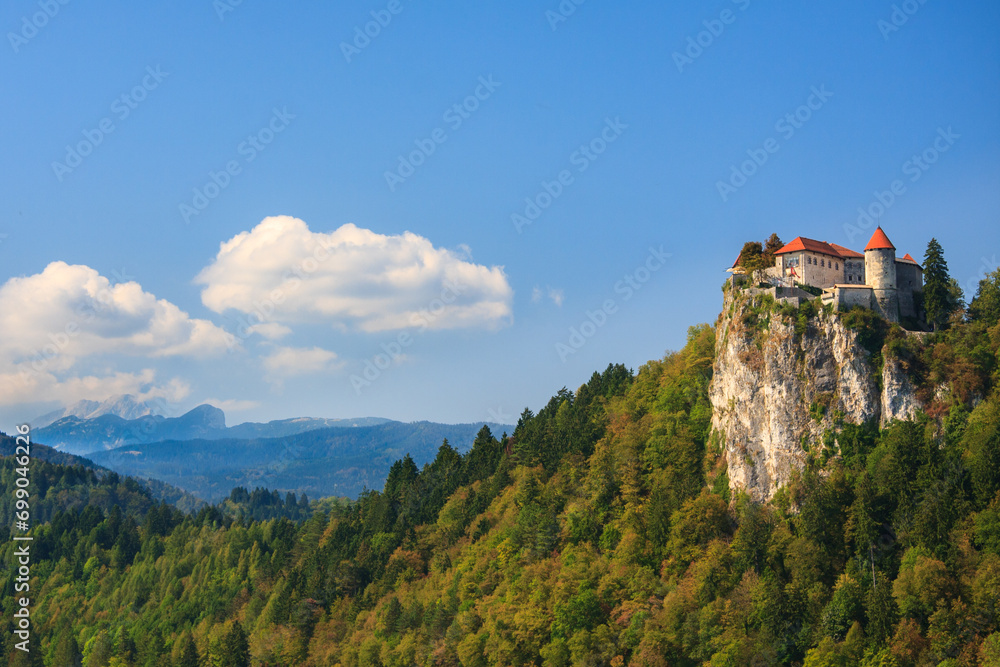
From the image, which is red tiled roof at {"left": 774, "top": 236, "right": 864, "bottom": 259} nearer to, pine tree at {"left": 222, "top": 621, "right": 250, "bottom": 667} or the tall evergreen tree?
the tall evergreen tree

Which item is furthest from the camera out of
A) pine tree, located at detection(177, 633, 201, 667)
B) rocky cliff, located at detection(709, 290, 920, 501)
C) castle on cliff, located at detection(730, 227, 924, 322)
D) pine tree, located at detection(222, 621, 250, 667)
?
pine tree, located at detection(177, 633, 201, 667)

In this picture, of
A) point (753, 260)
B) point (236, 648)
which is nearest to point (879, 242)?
point (753, 260)

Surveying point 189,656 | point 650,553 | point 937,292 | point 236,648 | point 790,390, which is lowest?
point 189,656

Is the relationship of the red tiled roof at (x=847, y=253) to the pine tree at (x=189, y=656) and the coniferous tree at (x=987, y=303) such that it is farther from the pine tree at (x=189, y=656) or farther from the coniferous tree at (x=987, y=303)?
the pine tree at (x=189, y=656)

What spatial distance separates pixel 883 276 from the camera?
8638cm

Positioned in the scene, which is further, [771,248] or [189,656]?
[189,656]

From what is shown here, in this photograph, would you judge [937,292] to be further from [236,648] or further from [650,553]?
[236,648]

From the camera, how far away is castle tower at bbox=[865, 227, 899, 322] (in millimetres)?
85938

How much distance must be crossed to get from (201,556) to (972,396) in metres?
137

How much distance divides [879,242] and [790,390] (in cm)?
1677

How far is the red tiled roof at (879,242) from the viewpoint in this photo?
284 feet

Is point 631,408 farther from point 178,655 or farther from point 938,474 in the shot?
point 178,655

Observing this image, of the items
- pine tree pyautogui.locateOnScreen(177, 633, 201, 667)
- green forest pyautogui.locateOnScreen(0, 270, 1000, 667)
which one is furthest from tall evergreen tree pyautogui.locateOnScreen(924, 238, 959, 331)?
pine tree pyautogui.locateOnScreen(177, 633, 201, 667)

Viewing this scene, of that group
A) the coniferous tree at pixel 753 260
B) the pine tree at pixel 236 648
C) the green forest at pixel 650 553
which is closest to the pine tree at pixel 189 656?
the green forest at pixel 650 553
